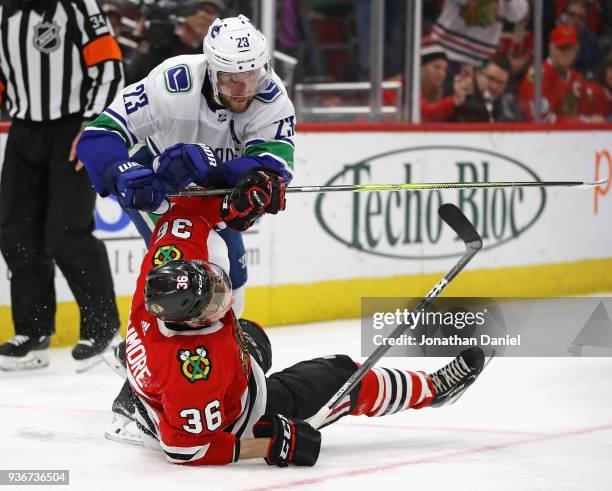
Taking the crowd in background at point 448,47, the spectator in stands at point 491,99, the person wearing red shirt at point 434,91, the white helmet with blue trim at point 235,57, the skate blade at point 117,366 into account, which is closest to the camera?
the white helmet with blue trim at point 235,57

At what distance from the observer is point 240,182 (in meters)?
3.29

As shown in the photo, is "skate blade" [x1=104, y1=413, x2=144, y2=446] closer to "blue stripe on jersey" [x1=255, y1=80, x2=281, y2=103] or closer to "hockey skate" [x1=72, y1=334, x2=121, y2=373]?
"blue stripe on jersey" [x1=255, y1=80, x2=281, y2=103]

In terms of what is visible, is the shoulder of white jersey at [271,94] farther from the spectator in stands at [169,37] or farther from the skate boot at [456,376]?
the spectator in stands at [169,37]

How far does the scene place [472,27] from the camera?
7215 millimetres

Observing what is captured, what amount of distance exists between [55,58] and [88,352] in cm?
113

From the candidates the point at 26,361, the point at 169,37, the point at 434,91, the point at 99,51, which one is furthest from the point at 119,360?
the point at 434,91

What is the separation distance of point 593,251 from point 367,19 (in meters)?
1.96

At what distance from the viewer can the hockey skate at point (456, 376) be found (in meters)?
3.66

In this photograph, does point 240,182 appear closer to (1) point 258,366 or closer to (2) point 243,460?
(1) point 258,366

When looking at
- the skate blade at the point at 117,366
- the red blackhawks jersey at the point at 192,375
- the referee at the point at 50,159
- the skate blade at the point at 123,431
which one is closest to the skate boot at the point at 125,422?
the skate blade at the point at 123,431

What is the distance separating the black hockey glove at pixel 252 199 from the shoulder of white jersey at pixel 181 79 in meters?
0.42

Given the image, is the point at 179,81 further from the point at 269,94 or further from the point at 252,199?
the point at 252,199

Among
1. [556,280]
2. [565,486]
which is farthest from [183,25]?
[565,486]

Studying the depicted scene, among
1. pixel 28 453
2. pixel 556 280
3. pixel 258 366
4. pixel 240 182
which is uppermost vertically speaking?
pixel 240 182
